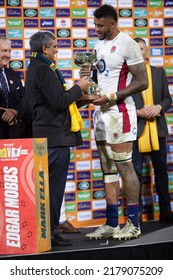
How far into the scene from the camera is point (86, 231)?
4.99 m

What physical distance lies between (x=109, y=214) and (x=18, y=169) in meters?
0.92

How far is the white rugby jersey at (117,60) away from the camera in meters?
4.26

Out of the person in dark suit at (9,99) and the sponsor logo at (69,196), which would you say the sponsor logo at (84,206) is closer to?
the sponsor logo at (69,196)

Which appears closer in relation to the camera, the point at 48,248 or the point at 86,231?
the point at 48,248

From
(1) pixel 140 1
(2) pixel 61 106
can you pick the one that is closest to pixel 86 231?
(2) pixel 61 106

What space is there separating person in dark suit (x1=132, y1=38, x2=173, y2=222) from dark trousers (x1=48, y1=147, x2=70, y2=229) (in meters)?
1.19

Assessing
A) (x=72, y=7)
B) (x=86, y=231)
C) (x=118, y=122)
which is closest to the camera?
(x=118, y=122)

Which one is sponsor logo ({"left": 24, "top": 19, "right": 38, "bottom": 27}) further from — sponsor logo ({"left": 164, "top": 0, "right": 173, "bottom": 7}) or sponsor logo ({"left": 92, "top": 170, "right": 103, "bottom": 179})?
sponsor logo ({"left": 92, "top": 170, "right": 103, "bottom": 179})

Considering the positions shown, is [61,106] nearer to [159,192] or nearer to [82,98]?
[82,98]

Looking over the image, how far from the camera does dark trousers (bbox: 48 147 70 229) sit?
4160 mm

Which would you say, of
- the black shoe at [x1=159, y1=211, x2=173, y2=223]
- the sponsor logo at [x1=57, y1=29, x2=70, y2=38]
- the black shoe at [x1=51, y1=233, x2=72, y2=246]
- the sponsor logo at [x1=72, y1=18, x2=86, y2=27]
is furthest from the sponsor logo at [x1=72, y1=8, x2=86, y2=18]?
the black shoe at [x1=51, y1=233, x2=72, y2=246]

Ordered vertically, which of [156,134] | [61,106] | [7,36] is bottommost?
[156,134]

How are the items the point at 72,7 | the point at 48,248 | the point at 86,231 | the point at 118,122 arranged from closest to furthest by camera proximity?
the point at 48,248
the point at 118,122
the point at 86,231
the point at 72,7

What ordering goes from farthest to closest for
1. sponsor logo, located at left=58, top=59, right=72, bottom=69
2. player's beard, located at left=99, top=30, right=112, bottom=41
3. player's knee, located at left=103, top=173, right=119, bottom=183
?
→ sponsor logo, located at left=58, top=59, right=72, bottom=69 → player's knee, located at left=103, top=173, right=119, bottom=183 → player's beard, located at left=99, top=30, right=112, bottom=41
